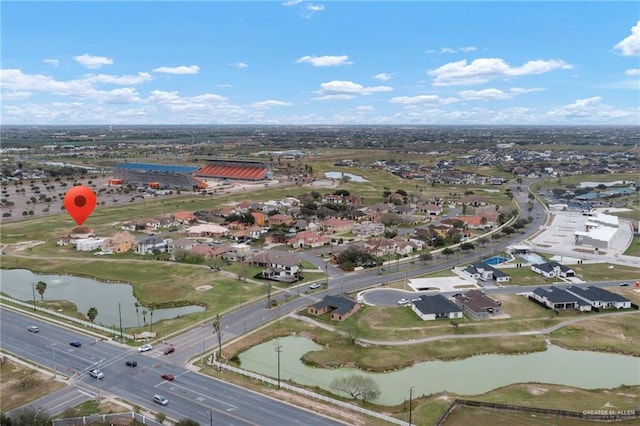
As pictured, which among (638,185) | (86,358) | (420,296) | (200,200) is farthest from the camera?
(638,185)

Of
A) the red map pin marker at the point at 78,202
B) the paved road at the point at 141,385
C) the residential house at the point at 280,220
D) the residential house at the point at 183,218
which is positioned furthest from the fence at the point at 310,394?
the residential house at the point at 183,218

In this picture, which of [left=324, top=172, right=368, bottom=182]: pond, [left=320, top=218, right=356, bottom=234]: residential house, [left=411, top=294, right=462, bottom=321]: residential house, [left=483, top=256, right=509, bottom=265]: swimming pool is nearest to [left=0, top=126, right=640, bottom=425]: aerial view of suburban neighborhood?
[left=411, top=294, right=462, bottom=321]: residential house

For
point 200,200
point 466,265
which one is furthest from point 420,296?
point 200,200

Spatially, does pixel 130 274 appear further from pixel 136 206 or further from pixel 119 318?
pixel 136 206

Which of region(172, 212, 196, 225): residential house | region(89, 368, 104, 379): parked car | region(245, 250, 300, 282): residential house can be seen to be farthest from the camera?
region(172, 212, 196, 225): residential house

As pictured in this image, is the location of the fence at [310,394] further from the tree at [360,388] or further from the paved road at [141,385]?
the paved road at [141,385]

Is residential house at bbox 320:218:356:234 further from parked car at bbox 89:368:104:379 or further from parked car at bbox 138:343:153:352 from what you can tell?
parked car at bbox 89:368:104:379
